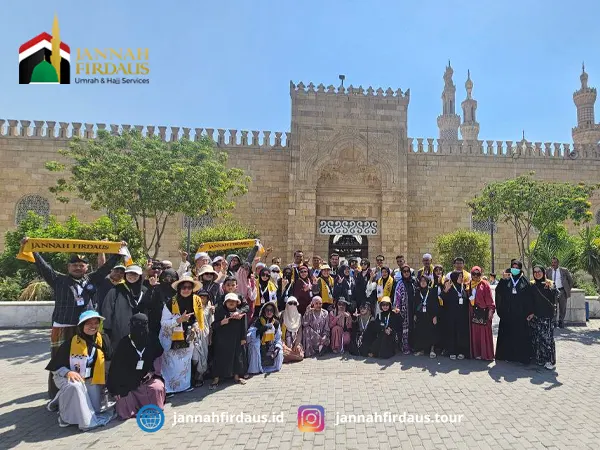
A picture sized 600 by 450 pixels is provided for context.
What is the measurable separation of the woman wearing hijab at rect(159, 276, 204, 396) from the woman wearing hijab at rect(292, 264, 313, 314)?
226 cm

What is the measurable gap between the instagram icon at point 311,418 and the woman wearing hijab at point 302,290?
245cm

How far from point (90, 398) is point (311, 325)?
10.8 ft

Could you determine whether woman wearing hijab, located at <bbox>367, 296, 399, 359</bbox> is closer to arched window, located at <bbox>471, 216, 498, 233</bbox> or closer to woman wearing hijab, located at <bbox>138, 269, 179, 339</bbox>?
woman wearing hijab, located at <bbox>138, 269, 179, 339</bbox>

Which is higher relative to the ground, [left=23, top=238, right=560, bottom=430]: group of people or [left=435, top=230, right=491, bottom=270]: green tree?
[left=435, top=230, right=491, bottom=270]: green tree

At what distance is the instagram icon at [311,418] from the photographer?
3436 mm

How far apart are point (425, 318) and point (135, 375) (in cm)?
419

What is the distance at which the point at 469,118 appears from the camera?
33062mm

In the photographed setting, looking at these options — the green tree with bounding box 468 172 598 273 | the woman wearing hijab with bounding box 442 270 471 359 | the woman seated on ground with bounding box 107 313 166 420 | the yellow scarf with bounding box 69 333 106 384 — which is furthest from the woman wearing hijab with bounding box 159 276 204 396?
the green tree with bounding box 468 172 598 273

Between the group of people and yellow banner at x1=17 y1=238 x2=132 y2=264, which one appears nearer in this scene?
the group of people

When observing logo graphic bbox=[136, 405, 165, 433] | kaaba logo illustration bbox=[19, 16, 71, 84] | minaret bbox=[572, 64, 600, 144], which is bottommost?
logo graphic bbox=[136, 405, 165, 433]

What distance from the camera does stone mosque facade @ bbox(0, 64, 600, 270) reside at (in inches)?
595

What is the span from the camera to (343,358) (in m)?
5.79

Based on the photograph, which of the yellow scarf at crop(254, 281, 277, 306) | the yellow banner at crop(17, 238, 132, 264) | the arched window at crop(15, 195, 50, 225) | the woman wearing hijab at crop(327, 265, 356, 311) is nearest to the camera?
the yellow banner at crop(17, 238, 132, 264)

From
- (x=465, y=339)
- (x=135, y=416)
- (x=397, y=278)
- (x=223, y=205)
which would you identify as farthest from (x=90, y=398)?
(x=223, y=205)
